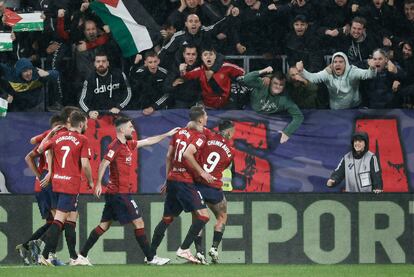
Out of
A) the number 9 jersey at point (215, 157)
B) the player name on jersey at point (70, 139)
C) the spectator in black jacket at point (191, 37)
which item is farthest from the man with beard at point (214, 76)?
the player name on jersey at point (70, 139)

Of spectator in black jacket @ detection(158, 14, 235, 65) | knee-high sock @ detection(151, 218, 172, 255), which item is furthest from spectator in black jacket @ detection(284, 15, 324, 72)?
knee-high sock @ detection(151, 218, 172, 255)

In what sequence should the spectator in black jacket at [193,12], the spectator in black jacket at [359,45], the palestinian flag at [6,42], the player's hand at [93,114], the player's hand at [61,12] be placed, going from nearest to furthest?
the palestinian flag at [6,42] < the player's hand at [93,114] < the spectator in black jacket at [359,45] < the player's hand at [61,12] < the spectator in black jacket at [193,12]

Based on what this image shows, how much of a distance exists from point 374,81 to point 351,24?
1.08m

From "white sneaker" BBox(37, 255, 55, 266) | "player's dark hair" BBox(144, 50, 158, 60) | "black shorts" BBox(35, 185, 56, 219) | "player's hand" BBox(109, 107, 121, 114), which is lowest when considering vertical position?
"white sneaker" BBox(37, 255, 55, 266)

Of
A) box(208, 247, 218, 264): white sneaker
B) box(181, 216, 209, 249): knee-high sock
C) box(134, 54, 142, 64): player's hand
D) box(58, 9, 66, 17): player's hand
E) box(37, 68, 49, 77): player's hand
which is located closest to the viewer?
box(181, 216, 209, 249): knee-high sock

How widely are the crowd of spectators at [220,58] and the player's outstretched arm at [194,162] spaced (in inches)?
98.3

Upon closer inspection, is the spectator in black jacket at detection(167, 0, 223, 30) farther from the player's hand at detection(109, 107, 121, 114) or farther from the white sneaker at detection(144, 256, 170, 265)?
the white sneaker at detection(144, 256, 170, 265)

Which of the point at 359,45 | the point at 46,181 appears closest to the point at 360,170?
the point at 359,45

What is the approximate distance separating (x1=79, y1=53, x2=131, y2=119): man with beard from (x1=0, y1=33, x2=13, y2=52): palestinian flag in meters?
1.56

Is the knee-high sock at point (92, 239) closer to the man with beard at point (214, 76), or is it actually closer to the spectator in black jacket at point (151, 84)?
the spectator in black jacket at point (151, 84)

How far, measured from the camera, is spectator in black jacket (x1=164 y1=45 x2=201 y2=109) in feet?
61.3

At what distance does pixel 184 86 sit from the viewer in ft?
61.8

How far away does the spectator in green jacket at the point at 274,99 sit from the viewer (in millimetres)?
18438

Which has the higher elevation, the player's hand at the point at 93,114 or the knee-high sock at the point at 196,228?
the player's hand at the point at 93,114
